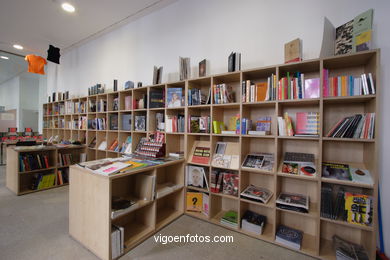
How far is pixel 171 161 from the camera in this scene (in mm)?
2232

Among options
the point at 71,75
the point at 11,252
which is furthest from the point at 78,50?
the point at 11,252

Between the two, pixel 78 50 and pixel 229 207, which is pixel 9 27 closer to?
pixel 78 50

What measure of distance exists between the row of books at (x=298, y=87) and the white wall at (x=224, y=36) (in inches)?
16.3

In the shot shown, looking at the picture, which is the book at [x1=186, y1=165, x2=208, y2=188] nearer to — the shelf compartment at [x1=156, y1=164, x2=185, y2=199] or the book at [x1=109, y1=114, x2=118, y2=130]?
the shelf compartment at [x1=156, y1=164, x2=185, y2=199]

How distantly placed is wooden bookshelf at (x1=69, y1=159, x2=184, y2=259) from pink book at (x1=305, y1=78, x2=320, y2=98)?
5.43 feet

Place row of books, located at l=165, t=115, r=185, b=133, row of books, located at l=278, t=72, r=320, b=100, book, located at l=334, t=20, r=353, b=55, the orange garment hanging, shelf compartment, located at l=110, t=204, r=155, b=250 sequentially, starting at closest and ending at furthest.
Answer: book, located at l=334, t=20, r=353, b=55 < row of books, located at l=278, t=72, r=320, b=100 < shelf compartment, located at l=110, t=204, r=155, b=250 < row of books, located at l=165, t=115, r=185, b=133 < the orange garment hanging

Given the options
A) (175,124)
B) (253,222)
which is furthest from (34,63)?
(253,222)

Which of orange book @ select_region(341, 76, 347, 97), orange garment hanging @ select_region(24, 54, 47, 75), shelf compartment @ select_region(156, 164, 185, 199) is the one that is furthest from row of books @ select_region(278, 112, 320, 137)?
orange garment hanging @ select_region(24, 54, 47, 75)

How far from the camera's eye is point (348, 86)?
157cm

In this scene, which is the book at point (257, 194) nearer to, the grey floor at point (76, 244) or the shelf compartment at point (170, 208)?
the grey floor at point (76, 244)

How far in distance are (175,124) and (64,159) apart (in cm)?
280

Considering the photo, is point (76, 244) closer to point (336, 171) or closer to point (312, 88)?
point (336, 171)

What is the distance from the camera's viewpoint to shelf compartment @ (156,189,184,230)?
228 cm

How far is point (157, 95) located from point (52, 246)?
2.13m
